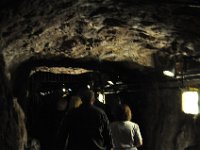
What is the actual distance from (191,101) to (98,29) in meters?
2.67

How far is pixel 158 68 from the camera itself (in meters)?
9.04

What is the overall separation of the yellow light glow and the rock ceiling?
91cm

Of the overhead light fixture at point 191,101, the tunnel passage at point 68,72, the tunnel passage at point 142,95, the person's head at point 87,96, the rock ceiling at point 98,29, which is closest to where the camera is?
the rock ceiling at point 98,29

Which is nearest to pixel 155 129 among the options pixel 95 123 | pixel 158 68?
pixel 158 68

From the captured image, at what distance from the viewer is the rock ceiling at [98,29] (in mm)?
5039

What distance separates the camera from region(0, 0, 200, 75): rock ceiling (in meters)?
5.04

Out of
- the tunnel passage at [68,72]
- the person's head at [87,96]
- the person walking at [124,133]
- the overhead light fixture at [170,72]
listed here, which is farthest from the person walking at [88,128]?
the tunnel passage at [68,72]

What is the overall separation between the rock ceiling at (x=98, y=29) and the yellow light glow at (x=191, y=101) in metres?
0.91

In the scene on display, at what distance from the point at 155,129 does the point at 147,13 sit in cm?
530

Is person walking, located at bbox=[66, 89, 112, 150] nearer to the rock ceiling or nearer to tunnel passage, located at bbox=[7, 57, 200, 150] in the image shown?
the rock ceiling

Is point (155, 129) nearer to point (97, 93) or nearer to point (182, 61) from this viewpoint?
point (182, 61)

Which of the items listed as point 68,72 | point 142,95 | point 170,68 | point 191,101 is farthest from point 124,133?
point 68,72

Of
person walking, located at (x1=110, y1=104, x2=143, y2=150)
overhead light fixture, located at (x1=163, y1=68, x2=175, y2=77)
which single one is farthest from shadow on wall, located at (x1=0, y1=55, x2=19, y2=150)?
overhead light fixture, located at (x1=163, y1=68, x2=175, y2=77)

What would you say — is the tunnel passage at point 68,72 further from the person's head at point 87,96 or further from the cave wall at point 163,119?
the person's head at point 87,96
